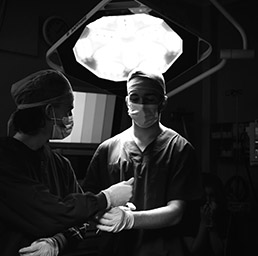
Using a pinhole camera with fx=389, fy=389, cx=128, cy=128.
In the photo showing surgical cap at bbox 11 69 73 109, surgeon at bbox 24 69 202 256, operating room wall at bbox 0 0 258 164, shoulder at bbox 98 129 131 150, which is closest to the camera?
surgical cap at bbox 11 69 73 109

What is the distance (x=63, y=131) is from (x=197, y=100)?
2977 millimetres

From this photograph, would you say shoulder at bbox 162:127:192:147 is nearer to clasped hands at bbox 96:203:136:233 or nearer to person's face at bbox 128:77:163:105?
person's face at bbox 128:77:163:105

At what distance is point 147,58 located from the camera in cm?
173

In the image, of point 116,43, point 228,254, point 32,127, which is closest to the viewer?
point 32,127

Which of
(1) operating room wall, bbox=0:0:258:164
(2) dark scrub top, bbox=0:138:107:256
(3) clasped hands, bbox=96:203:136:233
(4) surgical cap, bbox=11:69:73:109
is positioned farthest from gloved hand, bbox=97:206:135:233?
(1) operating room wall, bbox=0:0:258:164

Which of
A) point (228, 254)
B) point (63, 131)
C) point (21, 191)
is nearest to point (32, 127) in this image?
point (63, 131)

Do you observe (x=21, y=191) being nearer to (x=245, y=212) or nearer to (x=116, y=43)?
(x=116, y=43)

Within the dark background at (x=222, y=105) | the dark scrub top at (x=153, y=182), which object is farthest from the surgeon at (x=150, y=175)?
the dark background at (x=222, y=105)

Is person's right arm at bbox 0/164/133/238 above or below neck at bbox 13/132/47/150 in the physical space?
below

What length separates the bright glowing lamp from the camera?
1579mm

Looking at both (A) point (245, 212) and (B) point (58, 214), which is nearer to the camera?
(B) point (58, 214)

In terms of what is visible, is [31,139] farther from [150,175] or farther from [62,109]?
[150,175]

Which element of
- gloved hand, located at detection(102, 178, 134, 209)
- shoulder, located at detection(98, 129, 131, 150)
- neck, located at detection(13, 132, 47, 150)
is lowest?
gloved hand, located at detection(102, 178, 134, 209)

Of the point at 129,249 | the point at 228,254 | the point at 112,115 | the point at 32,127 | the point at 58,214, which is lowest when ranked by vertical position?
the point at 228,254
